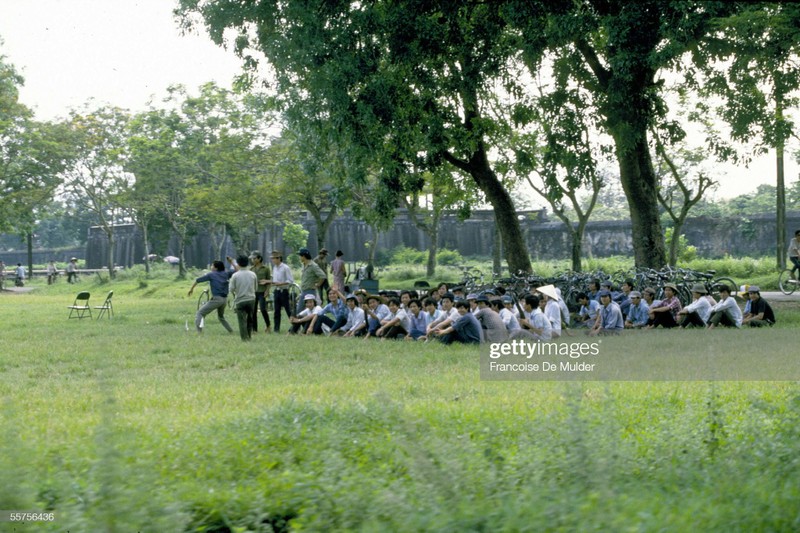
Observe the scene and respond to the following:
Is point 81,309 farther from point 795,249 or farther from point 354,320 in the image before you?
point 795,249

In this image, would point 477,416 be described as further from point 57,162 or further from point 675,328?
point 57,162

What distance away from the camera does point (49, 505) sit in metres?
4.90

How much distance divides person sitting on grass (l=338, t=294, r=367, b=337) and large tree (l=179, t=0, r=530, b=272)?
105 inches

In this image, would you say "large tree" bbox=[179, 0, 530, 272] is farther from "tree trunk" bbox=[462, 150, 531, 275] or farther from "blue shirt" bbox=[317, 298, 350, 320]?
"blue shirt" bbox=[317, 298, 350, 320]

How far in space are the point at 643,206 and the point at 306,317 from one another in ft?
26.0

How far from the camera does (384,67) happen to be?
1616 centimetres

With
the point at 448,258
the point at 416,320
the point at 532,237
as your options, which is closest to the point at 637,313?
the point at 416,320

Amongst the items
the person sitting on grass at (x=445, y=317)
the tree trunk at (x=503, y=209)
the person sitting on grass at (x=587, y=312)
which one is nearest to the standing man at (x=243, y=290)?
the person sitting on grass at (x=445, y=317)

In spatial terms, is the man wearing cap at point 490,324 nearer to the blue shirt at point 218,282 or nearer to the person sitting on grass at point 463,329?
the person sitting on grass at point 463,329

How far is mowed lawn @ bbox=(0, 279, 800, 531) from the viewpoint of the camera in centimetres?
434

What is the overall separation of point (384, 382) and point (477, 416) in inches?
96.9

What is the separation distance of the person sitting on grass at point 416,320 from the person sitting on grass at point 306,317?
2.27 metres

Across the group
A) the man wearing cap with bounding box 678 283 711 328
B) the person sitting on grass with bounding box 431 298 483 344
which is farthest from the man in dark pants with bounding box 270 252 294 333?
the man wearing cap with bounding box 678 283 711 328

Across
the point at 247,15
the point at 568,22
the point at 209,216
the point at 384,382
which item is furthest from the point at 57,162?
the point at 384,382
